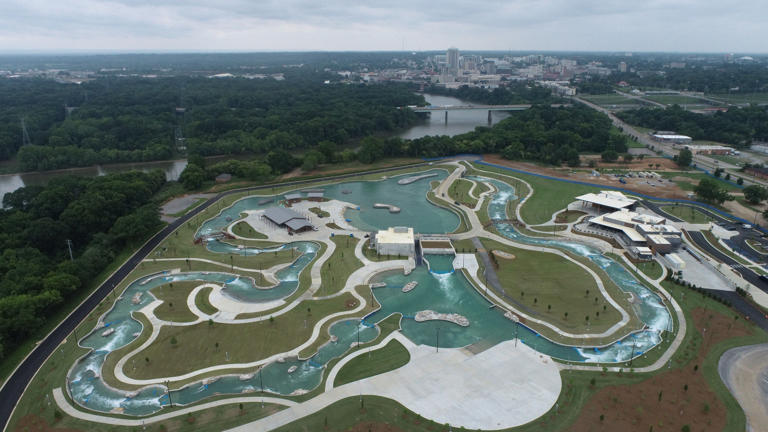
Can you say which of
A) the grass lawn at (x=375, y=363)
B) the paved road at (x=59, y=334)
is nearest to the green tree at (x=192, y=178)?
the paved road at (x=59, y=334)

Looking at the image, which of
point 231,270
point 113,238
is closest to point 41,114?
point 113,238

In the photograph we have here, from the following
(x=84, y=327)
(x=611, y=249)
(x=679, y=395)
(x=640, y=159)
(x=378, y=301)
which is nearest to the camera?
(x=679, y=395)

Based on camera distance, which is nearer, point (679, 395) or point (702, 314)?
point (679, 395)

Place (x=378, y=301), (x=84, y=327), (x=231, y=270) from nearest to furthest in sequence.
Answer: (x=84, y=327) → (x=378, y=301) → (x=231, y=270)

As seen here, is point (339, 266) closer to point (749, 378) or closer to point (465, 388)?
point (465, 388)

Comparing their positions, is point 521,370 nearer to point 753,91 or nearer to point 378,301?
point 378,301

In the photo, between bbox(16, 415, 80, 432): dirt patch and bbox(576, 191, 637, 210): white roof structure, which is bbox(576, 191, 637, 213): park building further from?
bbox(16, 415, 80, 432): dirt patch

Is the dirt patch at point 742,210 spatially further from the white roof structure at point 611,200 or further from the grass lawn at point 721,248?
the white roof structure at point 611,200
